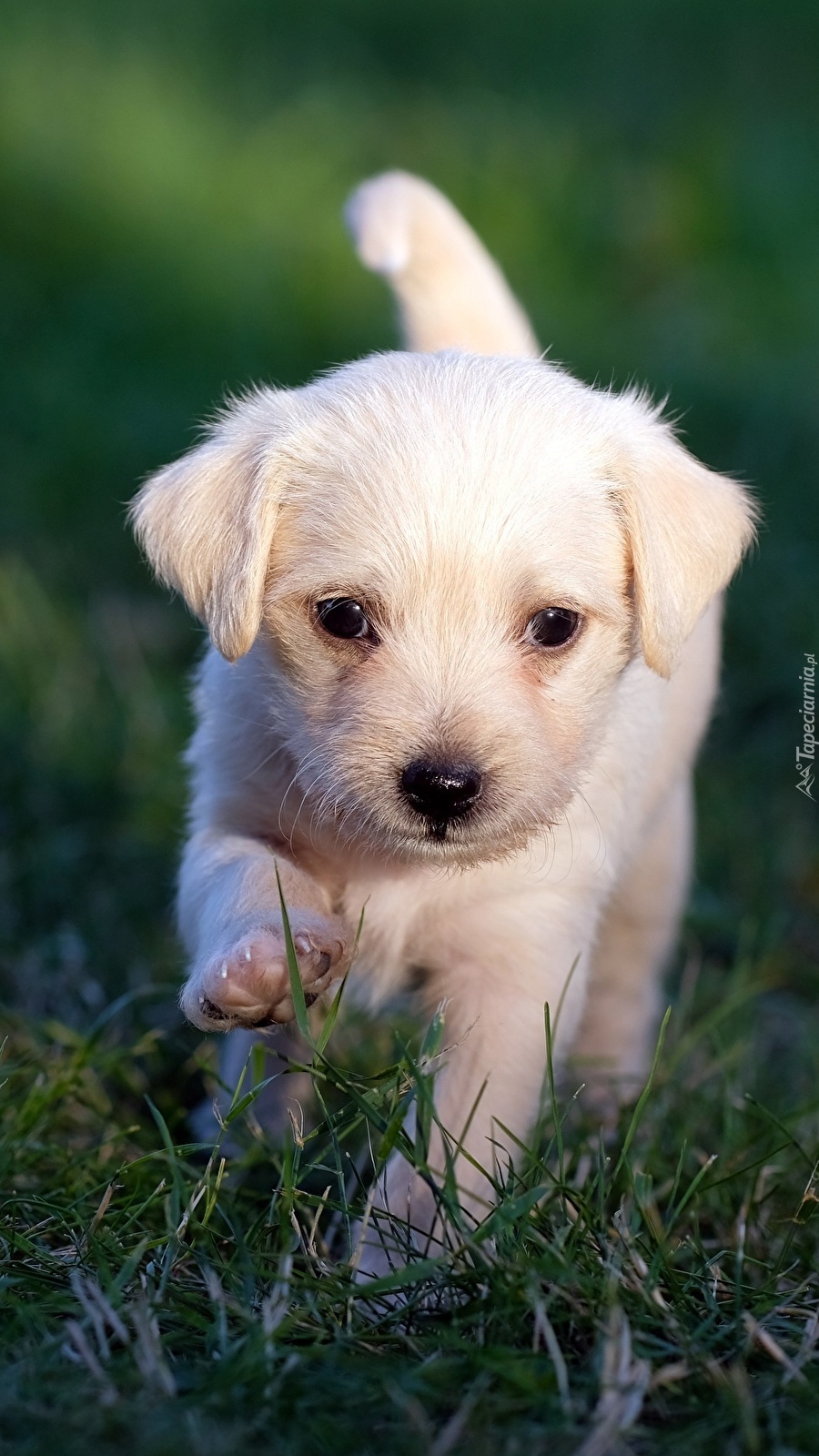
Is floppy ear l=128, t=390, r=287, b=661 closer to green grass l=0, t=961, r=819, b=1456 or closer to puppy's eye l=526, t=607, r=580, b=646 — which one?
puppy's eye l=526, t=607, r=580, b=646

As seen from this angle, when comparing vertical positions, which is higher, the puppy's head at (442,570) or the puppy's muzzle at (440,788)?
the puppy's head at (442,570)

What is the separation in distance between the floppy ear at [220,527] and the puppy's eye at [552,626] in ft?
1.52

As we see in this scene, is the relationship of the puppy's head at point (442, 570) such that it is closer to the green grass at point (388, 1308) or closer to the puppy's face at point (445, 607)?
the puppy's face at point (445, 607)

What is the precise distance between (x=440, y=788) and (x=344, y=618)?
0.38 meters

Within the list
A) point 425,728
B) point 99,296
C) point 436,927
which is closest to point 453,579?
point 425,728

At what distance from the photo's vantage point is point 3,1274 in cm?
240

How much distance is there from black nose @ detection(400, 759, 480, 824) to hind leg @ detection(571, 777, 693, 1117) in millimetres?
1374

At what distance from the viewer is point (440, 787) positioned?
2586 mm

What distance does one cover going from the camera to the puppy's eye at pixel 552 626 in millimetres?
2789

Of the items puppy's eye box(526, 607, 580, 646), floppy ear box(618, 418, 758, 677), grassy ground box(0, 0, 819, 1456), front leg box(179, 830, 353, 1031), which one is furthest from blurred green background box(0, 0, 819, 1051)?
puppy's eye box(526, 607, 580, 646)

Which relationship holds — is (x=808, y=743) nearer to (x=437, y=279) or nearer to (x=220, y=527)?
(x=437, y=279)

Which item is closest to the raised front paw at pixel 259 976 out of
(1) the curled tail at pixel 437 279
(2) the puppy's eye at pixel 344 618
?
(2) the puppy's eye at pixel 344 618

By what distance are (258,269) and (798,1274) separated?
6438 millimetres

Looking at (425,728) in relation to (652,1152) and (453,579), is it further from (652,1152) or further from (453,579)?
(652,1152)
